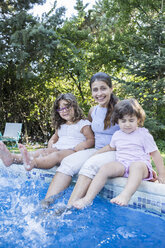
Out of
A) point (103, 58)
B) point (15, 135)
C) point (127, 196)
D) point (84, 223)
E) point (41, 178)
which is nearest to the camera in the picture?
point (127, 196)

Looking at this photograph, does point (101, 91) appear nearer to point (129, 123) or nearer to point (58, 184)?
point (129, 123)

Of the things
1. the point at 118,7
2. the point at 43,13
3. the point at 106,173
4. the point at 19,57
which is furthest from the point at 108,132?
the point at 118,7

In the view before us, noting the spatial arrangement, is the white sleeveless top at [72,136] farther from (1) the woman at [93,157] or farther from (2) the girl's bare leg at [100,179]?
(2) the girl's bare leg at [100,179]

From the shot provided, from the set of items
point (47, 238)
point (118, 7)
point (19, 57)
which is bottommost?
point (47, 238)

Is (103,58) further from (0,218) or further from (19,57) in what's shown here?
(0,218)

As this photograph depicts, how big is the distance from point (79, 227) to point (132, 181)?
538mm

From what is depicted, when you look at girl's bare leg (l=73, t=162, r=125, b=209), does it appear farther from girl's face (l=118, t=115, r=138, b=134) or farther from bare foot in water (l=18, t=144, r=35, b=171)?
bare foot in water (l=18, t=144, r=35, b=171)

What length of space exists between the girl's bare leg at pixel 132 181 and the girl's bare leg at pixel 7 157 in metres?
1.12

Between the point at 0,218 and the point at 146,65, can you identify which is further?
the point at 146,65

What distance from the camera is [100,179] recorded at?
75.7 inches

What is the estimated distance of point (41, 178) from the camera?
288 cm

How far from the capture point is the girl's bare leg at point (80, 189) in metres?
1.92

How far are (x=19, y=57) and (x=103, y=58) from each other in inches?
134

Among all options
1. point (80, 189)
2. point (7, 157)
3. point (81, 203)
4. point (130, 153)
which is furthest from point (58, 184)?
point (130, 153)
